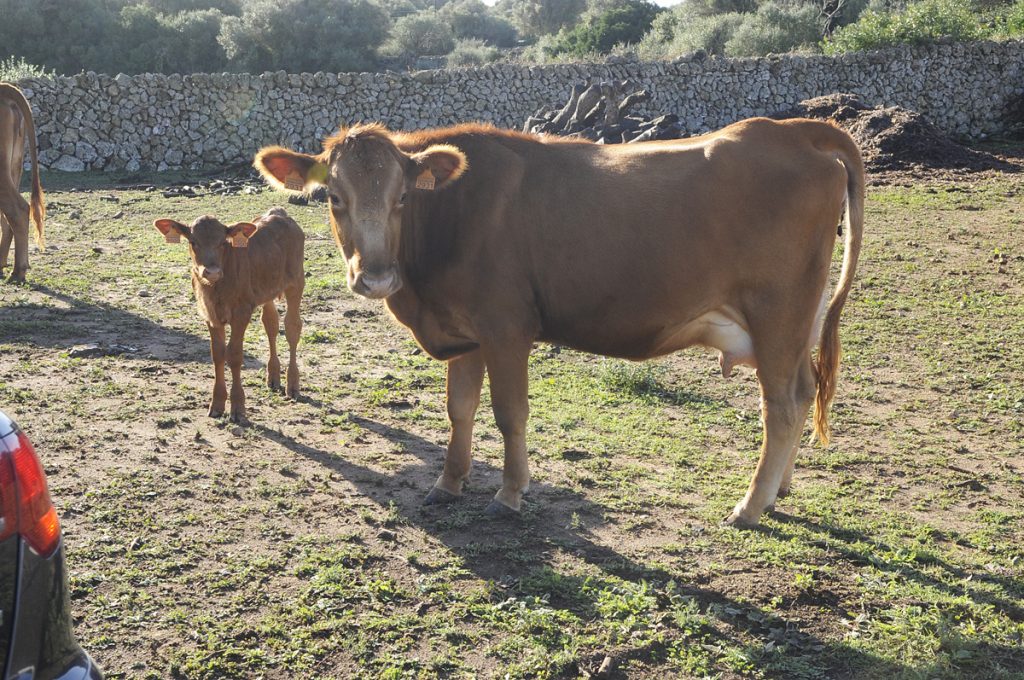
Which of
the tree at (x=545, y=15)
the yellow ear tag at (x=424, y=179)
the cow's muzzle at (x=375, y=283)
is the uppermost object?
the tree at (x=545, y=15)

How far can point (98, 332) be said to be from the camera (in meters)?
9.28

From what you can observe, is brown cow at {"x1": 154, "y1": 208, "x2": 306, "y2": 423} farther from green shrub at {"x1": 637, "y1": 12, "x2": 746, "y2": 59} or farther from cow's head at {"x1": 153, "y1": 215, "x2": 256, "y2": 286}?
green shrub at {"x1": 637, "y1": 12, "x2": 746, "y2": 59}

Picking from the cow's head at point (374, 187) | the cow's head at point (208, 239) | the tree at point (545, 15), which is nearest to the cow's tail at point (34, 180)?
the cow's head at point (208, 239)

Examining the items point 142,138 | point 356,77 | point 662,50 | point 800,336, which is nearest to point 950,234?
point 800,336

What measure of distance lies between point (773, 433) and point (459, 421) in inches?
69.4

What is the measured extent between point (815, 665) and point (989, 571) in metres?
1.36

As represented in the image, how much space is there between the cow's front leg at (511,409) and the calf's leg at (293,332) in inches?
100

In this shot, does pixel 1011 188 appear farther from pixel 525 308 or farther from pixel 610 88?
pixel 525 308

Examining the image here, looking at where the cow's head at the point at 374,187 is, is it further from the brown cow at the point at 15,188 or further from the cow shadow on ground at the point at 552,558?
the brown cow at the point at 15,188

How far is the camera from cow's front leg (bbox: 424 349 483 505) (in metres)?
5.81

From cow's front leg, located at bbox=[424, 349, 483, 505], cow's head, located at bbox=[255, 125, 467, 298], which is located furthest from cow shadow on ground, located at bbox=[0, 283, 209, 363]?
cow's head, located at bbox=[255, 125, 467, 298]

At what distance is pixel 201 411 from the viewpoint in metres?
7.27

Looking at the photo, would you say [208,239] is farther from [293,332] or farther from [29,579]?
[29,579]

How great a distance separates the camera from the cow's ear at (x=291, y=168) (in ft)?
18.0
